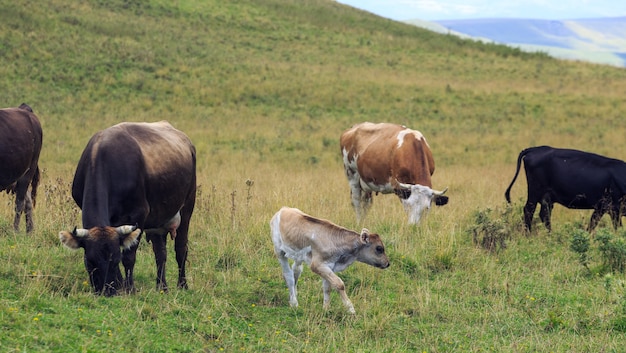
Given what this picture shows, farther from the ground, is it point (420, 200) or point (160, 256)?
point (420, 200)

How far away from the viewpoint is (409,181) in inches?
493

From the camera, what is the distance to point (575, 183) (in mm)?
12008

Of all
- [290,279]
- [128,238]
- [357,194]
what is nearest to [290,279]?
[290,279]

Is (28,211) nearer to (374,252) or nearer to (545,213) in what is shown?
(374,252)

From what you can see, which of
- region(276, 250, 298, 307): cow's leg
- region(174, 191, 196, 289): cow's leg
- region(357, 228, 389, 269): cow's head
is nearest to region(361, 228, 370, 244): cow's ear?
region(357, 228, 389, 269): cow's head

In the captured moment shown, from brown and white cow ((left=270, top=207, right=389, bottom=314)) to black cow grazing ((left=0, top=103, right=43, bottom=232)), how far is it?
446cm

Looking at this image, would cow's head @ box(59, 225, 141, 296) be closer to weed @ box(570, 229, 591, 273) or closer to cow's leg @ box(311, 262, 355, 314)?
cow's leg @ box(311, 262, 355, 314)

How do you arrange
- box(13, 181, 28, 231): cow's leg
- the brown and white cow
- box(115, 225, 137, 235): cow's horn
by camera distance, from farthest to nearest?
box(13, 181, 28, 231): cow's leg → the brown and white cow → box(115, 225, 137, 235): cow's horn

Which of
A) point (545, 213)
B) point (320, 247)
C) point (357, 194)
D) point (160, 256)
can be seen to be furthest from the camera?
point (357, 194)

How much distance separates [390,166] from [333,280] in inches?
225

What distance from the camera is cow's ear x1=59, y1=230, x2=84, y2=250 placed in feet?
22.7

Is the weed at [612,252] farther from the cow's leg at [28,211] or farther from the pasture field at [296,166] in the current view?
the cow's leg at [28,211]

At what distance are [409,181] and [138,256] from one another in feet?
16.5

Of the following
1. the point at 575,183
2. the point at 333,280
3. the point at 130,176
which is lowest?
the point at 333,280
